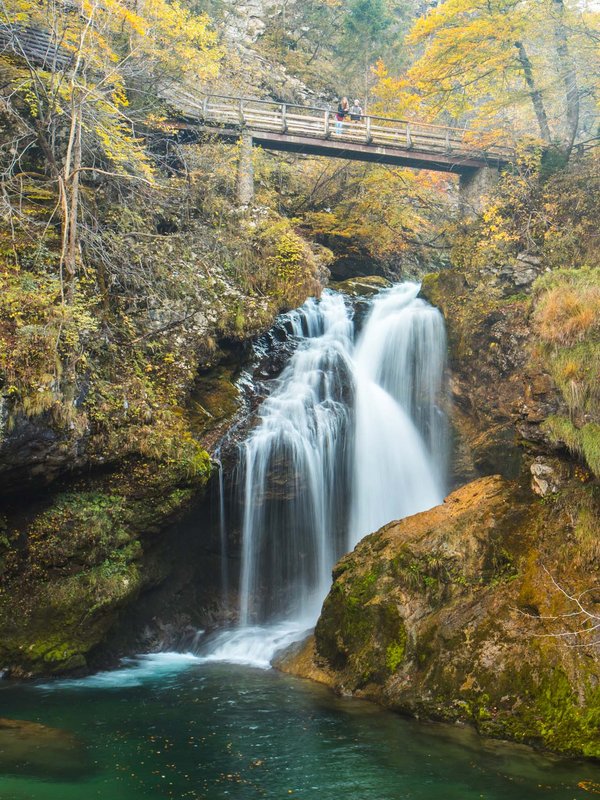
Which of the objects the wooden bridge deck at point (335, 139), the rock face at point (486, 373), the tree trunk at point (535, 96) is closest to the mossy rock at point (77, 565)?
the rock face at point (486, 373)

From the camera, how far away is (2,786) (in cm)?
436

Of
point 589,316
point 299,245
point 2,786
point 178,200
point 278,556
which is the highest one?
point 178,200

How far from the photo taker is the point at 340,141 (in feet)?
58.2

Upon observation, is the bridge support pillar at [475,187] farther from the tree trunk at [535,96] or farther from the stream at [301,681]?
the stream at [301,681]

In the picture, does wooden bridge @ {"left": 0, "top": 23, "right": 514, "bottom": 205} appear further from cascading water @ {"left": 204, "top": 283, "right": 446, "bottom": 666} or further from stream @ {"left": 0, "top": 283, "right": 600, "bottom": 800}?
cascading water @ {"left": 204, "top": 283, "right": 446, "bottom": 666}

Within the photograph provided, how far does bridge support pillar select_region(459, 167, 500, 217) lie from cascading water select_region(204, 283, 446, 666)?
605cm

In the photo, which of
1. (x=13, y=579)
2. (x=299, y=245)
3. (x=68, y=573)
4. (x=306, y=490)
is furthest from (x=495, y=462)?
(x=13, y=579)

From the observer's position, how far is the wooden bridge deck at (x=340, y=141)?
16.8 m

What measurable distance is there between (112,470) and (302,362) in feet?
18.0

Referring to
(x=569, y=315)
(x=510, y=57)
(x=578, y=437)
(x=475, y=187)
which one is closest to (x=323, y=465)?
(x=578, y=437)

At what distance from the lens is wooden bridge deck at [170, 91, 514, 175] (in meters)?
16.8

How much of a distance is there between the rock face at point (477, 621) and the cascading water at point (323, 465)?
2238mm

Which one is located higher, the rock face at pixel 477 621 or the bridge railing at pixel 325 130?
the bridge railing at pixel 325 130

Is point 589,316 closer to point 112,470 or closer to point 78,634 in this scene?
point 112,470
